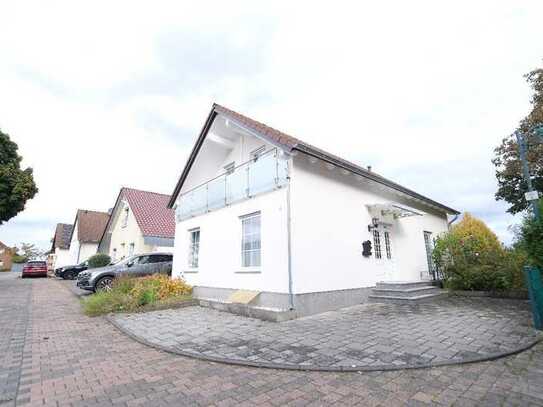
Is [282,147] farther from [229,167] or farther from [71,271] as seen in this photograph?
[71,271]

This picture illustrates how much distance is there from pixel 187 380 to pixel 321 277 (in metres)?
5.09

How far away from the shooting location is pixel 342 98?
376 inches

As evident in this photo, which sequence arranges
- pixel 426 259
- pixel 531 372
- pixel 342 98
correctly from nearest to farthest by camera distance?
1. pixel 531 372
2. pixel 342 98
3. pixel 426 259

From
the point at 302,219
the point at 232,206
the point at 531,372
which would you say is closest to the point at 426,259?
the point at 302,219

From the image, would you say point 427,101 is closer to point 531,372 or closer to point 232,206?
point 232,206

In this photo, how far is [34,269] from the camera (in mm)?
28406

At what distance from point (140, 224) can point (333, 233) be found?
45.7ft

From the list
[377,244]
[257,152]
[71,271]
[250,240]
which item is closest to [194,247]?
[250,240]

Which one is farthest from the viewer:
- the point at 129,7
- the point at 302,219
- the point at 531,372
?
the point at 302,219

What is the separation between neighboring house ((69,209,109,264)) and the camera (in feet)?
100

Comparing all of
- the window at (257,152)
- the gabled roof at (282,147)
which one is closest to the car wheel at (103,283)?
the gabled roof at (282,147)

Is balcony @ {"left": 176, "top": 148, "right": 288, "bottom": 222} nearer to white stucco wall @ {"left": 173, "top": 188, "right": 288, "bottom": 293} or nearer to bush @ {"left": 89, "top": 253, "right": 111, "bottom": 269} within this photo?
white stucco wall @ {"left": 173, "top": 188, "right": 288, "bottom": 293}

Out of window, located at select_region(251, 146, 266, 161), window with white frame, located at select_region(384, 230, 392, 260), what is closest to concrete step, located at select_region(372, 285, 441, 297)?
window with white frame, located at select_region(384, 230, 392, 260)

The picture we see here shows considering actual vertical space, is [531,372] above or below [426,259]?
below
